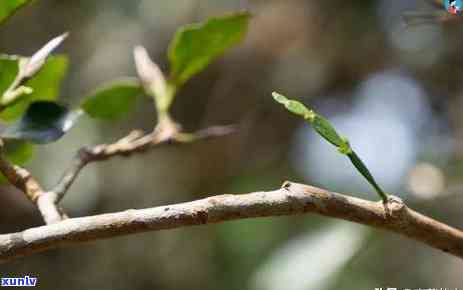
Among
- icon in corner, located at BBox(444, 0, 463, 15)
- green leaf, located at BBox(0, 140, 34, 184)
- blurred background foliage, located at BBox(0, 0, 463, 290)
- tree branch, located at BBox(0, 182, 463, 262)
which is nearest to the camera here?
tree branch, located at BBox(0, 182, 463, 262)

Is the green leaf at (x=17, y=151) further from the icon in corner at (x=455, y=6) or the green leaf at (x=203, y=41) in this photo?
the icon in corner at (x=455, y=6)

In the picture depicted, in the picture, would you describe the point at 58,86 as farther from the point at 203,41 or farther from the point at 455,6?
the point at 455,6

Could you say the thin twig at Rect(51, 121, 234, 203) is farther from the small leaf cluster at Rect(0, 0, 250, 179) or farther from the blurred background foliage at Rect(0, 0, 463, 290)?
the blurred background foliage at Rect(0, 0, 463, 290)

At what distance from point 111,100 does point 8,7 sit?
0.55 feet

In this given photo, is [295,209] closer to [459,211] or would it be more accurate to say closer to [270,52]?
[459,211]

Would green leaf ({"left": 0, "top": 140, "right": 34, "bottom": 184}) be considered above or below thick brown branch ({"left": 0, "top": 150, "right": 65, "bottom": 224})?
above

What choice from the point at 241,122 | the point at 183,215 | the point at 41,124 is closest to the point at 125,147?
the point at 41,124

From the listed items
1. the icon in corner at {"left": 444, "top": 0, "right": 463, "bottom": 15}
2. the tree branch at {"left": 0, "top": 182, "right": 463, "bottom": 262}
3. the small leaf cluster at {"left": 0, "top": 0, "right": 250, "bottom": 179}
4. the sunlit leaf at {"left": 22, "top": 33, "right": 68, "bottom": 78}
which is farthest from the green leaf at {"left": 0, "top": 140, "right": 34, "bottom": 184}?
the icon in corner at {"left": 444, "top": 0, "right": 463, "bottom": 15}

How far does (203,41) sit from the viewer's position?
0.69 metres

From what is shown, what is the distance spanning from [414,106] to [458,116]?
0.66 ft

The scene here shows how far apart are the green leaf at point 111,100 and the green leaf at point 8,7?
0.14 meters

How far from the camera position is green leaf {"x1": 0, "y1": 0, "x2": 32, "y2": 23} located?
0.57 m

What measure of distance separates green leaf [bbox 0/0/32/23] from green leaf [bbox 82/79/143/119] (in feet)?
0.47

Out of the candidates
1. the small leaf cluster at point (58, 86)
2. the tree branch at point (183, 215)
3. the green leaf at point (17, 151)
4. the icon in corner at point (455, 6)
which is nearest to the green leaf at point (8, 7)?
the small leaf cluster at point (58, 86)
